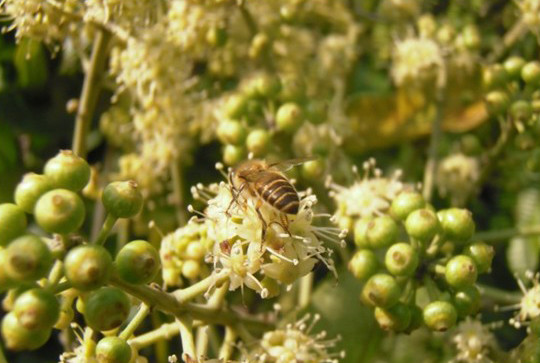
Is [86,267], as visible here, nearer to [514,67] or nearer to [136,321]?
[136,321]

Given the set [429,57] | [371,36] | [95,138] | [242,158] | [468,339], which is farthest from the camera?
[371,36]

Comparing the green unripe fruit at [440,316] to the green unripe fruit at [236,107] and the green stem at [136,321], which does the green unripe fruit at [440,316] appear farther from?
the green unripe fruit at [236,107]

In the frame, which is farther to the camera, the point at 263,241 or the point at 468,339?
the point at 468,339

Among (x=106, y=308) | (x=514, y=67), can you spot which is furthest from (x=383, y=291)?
(x=514, y=67)

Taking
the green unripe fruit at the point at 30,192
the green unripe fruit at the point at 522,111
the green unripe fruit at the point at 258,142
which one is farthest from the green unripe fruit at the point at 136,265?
the green unripe fruit at the point at 522,111

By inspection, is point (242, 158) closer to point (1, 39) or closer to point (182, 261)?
point (182, 261)

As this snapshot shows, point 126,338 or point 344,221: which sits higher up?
point 344,221

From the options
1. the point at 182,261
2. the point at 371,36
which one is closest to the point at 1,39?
the point at 182,261
